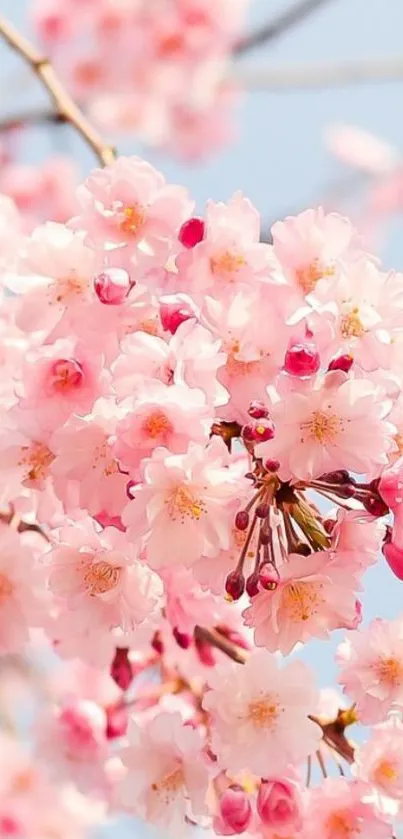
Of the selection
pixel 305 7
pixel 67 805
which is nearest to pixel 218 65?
pixel 305 7

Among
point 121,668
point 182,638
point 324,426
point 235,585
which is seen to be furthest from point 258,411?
point 121,668

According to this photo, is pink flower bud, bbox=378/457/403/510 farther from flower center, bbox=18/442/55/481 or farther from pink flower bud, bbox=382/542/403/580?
flower center, bbox=18/442/55/481

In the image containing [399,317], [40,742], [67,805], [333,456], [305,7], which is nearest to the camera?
[333,456]

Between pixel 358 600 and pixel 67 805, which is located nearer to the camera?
pixel 358 600

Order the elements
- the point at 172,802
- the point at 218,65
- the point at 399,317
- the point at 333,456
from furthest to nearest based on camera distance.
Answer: the point at 218,65 → the point at 172,802 → the point at 399,317 → the point at 333,456

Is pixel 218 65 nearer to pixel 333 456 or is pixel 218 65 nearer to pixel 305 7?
pixel 305 7
